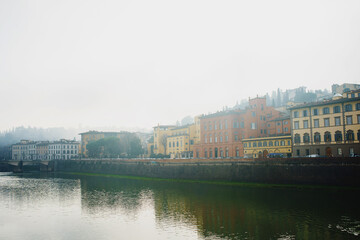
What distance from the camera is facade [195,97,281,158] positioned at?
3342 inches

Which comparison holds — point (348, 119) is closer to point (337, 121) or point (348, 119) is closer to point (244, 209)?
point (337, 121)

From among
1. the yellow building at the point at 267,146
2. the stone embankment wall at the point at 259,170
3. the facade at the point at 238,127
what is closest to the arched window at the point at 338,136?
the stone embankment wall at the point at 259,170

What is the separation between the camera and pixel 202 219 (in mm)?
34969

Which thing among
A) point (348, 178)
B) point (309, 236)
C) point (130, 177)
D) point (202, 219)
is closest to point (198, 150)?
point (130, 177)

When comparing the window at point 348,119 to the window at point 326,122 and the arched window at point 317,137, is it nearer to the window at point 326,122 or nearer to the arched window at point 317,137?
the window at point 326,122

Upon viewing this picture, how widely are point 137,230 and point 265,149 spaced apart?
50.0 m

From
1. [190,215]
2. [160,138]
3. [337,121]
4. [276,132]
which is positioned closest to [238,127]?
[276,132]

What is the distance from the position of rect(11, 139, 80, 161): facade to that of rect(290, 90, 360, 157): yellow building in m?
127

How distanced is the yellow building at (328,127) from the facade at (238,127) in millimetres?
16239

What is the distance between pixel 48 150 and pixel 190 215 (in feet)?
513

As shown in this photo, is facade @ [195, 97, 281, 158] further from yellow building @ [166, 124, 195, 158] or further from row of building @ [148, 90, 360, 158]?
yellow building @ [166, 124, 195, 158]

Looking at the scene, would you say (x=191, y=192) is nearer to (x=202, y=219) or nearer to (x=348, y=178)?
(x=202, y=219)

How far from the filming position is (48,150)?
17525cm

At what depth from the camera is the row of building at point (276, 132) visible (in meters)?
59.2
